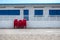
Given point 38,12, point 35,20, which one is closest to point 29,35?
point 35,20

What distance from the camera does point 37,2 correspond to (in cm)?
2605

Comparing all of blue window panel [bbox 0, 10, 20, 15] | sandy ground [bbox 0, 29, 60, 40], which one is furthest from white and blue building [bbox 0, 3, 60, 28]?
sandy ground [bbox 0, 29, 60, 40]

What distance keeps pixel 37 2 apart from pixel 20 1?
222 cm

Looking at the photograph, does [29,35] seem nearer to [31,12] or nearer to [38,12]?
[31,12]

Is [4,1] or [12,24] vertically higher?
[4,1]

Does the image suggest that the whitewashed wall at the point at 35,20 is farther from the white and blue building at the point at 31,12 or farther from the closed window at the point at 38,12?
the closed window at the point at 38,12

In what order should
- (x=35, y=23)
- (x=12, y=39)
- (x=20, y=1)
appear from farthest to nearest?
(x=20, y=1) < (x=35, y=23) < (x=12, y=39)

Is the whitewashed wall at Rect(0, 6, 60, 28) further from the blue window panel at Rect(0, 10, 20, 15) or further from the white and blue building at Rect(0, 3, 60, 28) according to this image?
the blue window panel at Rect(0, 10, 20, 15)

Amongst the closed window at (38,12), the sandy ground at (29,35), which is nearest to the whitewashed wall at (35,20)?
the closed window at (38,12)

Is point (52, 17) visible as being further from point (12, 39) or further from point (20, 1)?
point (12, 39)

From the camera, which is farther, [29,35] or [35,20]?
[35,20]

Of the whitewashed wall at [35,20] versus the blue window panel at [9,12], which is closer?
the whitewashed wall at [35,20]

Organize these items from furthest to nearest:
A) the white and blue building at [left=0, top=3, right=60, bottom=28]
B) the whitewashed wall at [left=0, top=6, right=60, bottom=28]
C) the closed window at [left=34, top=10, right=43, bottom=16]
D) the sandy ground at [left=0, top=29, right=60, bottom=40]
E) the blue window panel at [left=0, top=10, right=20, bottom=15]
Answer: the closed window at [left=34, top=10, right=43, bottom=16] → the blue window panel at [left=0, top=10, right=20, bottom=15] → the white and blue building at [left=0, top=3, right=60, bottom=28] → the whitewashed wall at [left=0, top=6, right=60, bottom=28] → the sandy ground at [left=0, top=29, right=60, bottom=40]

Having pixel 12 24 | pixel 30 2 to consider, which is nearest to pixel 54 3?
pixel 30 2
